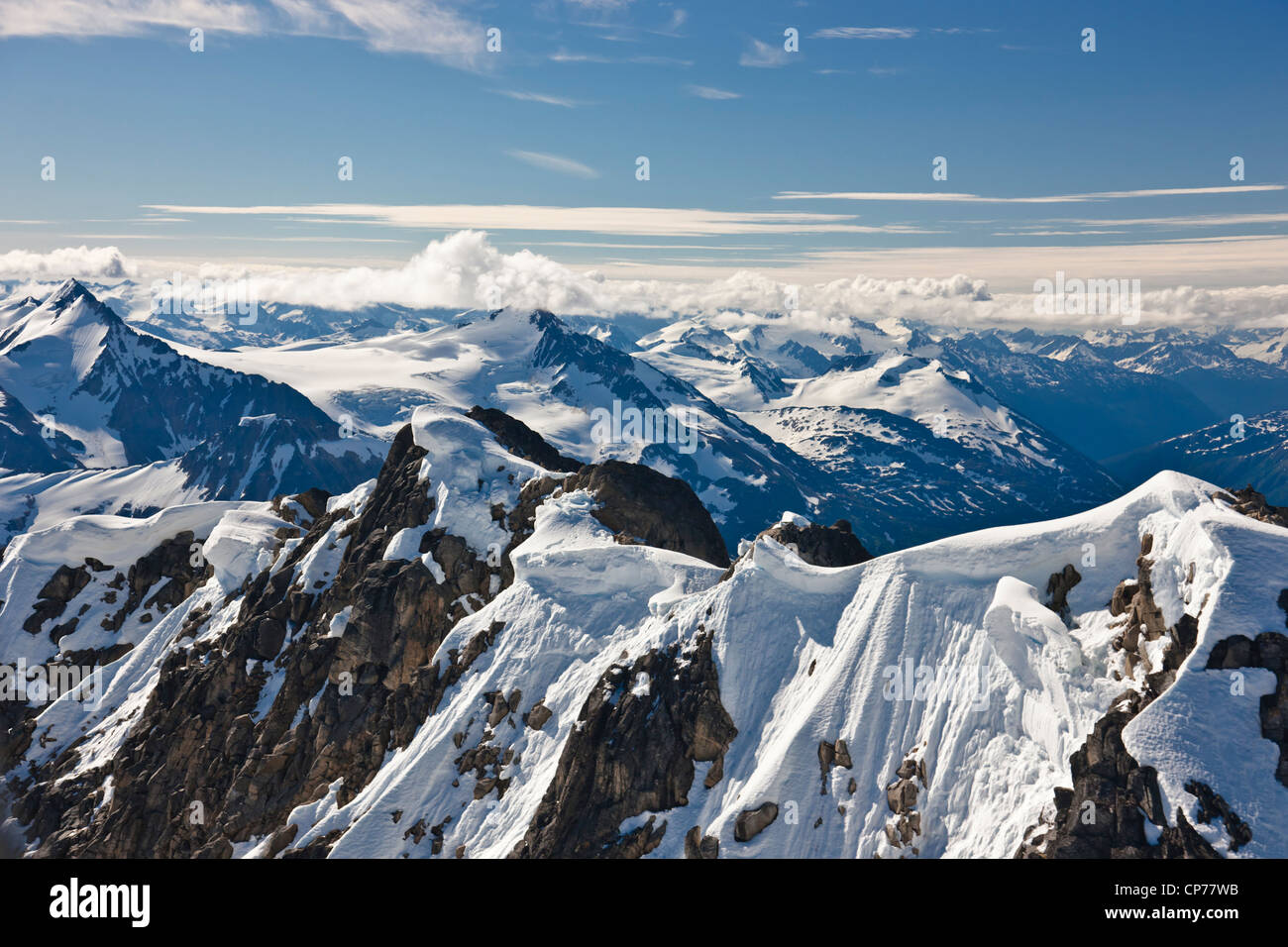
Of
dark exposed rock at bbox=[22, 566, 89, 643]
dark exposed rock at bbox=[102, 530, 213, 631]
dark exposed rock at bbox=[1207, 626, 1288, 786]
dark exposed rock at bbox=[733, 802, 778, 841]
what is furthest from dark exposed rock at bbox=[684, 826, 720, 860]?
dark exposed rock at bbox=[22, 566, 89, 643]

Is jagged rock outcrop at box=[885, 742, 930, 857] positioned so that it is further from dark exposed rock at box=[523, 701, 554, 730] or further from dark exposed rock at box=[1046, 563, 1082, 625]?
dark exposed rock at box=[523, 701, 554, 730]

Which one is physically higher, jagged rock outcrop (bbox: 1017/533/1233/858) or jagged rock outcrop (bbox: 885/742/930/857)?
jagged rock outcrop (bbox: 1017/533/1233/858)

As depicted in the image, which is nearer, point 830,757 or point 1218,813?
point 1218,813

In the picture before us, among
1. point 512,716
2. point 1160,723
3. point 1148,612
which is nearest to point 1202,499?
point 1148,612

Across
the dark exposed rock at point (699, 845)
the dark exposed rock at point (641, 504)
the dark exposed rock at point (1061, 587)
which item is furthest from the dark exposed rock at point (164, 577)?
the dark exposed rock at point (1061, 587)

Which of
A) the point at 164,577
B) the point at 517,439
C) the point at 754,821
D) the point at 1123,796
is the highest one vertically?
the point at 517,439

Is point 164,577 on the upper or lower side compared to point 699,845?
upper

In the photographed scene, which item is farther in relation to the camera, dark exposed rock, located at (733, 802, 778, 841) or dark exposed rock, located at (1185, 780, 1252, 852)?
dark exposed rock, located at (733, 802, 778, 841)

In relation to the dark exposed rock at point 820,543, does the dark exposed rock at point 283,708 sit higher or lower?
lower

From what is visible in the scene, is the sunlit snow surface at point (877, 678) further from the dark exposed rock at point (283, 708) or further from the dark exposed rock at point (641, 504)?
the dark exposed rock at point (641, 504)

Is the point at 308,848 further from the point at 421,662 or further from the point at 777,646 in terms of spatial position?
the point at 777,646

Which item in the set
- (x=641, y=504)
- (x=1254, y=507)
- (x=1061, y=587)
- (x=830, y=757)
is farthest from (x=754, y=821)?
(x=641, y=504)

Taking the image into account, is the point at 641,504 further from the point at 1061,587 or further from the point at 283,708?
the point at 1061,587
